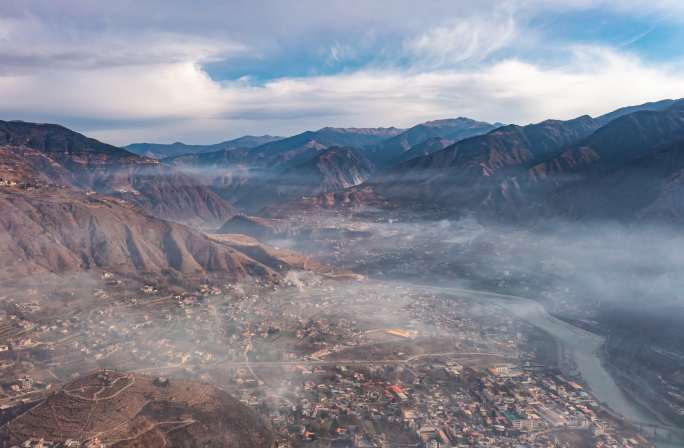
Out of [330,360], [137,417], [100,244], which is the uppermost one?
[100,244]

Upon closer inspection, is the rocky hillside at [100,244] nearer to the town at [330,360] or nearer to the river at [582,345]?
the town at [330,360]

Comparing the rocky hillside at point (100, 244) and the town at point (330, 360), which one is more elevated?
the rocky hillside at point (100, 244)

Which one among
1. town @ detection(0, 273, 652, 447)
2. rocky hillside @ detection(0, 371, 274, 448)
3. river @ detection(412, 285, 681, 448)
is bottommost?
river @ detection(412, 285, 681, 448)

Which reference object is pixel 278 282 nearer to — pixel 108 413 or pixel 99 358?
pixel 99 358

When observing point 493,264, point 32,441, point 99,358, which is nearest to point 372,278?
point 493,264

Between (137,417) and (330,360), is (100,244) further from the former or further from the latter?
(137,417)

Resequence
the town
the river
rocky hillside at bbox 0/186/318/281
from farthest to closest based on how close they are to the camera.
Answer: rocky hillside at bbox 0/186/318/281, the river, the town

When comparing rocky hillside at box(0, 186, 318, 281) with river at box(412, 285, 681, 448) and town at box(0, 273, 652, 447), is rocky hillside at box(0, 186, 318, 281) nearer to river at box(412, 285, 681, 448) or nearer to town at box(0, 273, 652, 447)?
town at box(0, 273, 652, 447)

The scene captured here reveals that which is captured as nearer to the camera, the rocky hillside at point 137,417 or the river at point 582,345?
the rocky hillside at point 137,417

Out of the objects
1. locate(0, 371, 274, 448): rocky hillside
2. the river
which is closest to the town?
locate(0, 371, 274, 448): rocky hillside

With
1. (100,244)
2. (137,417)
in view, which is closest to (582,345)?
(137,417)

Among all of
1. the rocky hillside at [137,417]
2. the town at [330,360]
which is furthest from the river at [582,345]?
the rocky hillside at [137,417]
